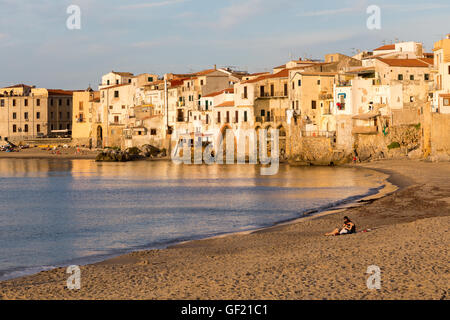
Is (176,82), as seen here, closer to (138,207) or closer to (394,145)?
(394,145)

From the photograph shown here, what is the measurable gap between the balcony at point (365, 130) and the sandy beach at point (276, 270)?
41.4 m

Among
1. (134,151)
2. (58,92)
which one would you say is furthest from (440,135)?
(58,92)

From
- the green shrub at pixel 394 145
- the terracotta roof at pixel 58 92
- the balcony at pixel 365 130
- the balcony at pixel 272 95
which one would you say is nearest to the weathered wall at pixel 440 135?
the green shrub at pixel 394 145

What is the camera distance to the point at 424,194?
32625mm

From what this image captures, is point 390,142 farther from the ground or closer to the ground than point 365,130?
closer to the ground

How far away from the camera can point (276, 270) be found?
14000 mm

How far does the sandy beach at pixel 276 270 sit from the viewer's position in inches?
470

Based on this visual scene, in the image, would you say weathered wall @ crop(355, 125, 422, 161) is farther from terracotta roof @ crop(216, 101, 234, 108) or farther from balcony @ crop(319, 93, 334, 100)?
terracotta roof @ crop(216, 101, 234, 108)

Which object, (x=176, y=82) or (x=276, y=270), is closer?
(x=276, y=270)

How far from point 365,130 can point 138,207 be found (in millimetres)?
34672

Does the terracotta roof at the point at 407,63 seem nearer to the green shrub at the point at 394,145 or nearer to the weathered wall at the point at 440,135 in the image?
the green shrub at the point at 394,145
